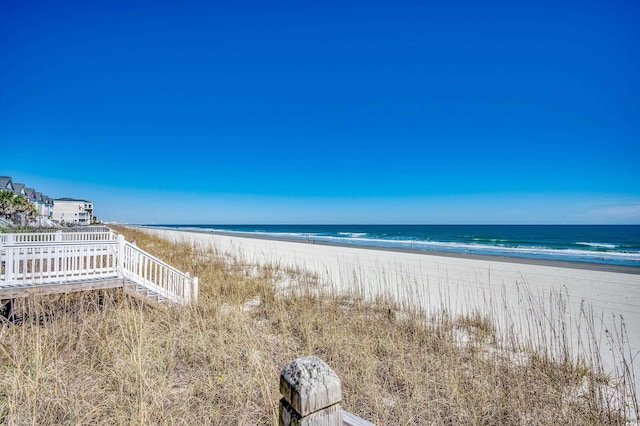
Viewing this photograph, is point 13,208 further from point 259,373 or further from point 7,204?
point 259,373

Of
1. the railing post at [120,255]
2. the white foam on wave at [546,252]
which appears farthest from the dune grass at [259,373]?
the white foam on wave at [546,252]

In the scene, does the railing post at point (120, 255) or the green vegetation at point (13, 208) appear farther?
the green vegetation at point (13, 208)

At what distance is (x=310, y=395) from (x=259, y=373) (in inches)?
109

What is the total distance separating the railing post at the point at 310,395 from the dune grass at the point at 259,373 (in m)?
1.83

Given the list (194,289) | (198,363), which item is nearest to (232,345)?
(198,363)

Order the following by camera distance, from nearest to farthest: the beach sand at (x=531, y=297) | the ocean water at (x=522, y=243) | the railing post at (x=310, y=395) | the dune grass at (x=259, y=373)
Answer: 1. the railing post at (x=310, y=395)
2. the dune grass at (x=259, y=373)
3. the beach sand at (x=531, y=297)
4. the ocean water at (x=522, y=243)

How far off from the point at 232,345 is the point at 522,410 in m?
3.37

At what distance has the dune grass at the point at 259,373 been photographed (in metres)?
2.76

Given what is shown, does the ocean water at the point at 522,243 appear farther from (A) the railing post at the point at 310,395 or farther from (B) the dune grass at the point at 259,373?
(A) the railing post at the point at 310,395

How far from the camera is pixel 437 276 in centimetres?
1117

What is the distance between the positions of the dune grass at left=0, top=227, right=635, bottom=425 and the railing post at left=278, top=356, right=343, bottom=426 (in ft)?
6.02

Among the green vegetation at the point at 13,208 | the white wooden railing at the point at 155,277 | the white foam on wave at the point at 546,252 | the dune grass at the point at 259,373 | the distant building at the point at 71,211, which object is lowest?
the white foam on wave at the point at 546,252

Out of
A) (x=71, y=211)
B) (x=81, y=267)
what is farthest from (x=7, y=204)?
(x=71, y=211)

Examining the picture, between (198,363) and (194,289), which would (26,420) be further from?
(194,289)
